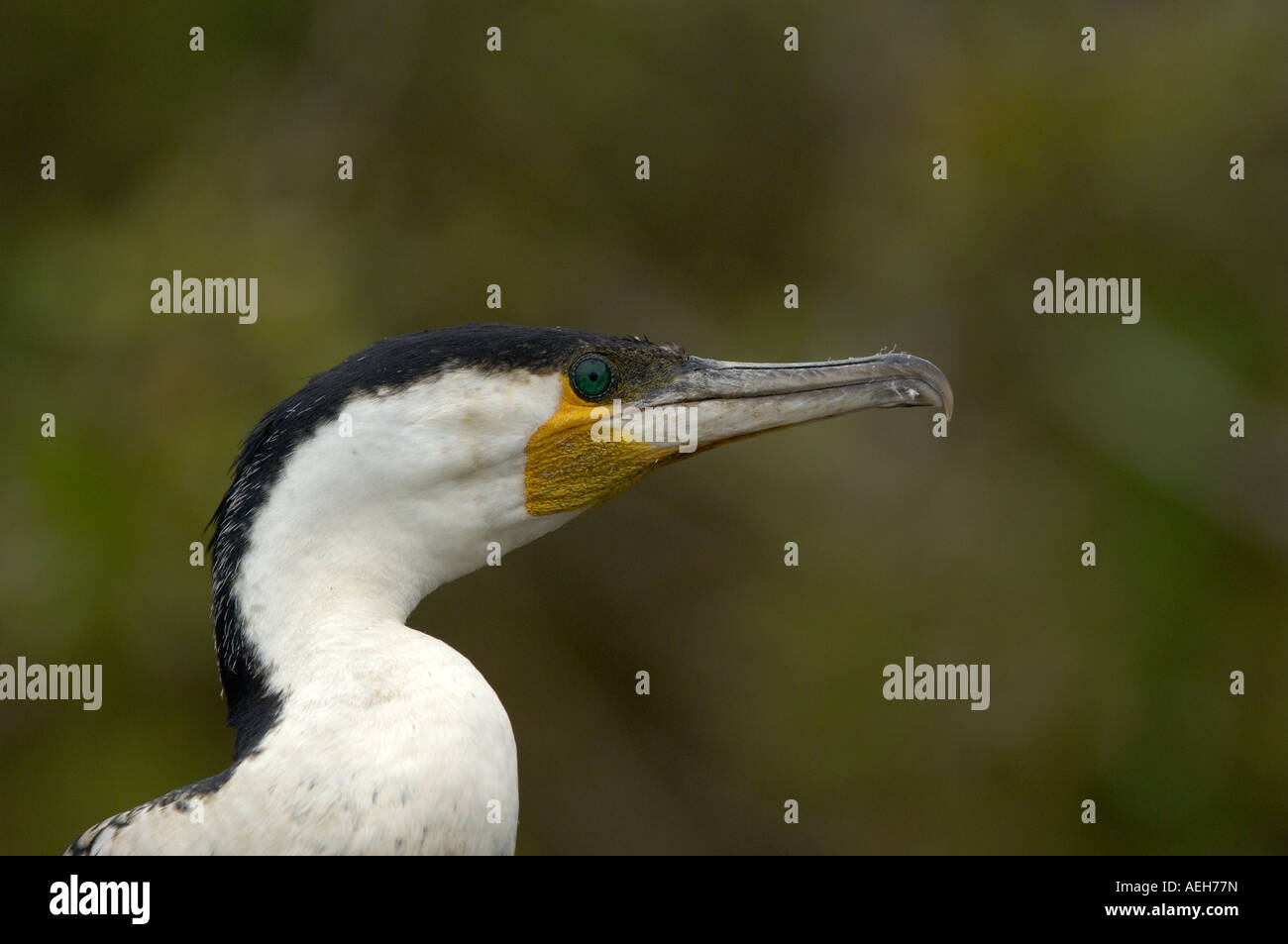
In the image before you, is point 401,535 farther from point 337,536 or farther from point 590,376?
point 590,376

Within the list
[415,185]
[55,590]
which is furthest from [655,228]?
[55,590]

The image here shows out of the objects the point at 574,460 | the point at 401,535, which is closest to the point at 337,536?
the point at 401,535

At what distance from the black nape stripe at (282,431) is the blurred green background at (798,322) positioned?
2.94 metres

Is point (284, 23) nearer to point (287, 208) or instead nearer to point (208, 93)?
point (208, 93)

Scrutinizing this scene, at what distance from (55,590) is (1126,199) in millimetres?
5333

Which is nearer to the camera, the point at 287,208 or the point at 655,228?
the point at 287,208

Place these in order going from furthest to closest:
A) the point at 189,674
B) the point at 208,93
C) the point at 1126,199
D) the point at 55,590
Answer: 1. the point at 1126,199
2. the point at 208,93
3. the point at 189,674
4. the point at 55,590

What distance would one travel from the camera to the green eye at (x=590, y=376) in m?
2.97

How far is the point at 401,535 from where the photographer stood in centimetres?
282

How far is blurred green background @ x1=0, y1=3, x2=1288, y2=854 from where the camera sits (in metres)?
6.00

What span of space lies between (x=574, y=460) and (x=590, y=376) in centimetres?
20

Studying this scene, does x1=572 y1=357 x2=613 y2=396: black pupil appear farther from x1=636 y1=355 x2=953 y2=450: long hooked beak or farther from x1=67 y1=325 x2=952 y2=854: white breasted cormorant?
x1=636 y1=355 x2=953 y2=450: long hooked beak

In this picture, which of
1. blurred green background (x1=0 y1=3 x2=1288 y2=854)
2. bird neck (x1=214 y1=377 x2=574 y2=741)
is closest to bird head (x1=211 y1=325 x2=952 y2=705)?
bird neck (x1=214 y1=377 x2=574 y2=741)

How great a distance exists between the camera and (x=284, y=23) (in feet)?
20.1
